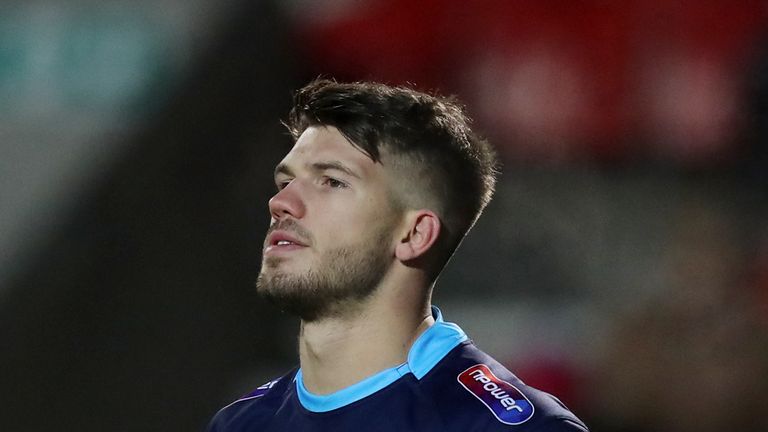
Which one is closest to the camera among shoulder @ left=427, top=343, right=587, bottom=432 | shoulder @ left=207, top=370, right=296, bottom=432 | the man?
shoulder @ left=427, top=343, right=587, bottom=432

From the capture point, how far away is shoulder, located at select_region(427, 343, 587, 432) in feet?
7.37

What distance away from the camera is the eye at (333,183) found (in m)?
2.44

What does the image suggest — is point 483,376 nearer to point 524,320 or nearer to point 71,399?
point 524,320

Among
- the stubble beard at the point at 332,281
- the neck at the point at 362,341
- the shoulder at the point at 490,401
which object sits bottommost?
the shoulder at the point at 490,401

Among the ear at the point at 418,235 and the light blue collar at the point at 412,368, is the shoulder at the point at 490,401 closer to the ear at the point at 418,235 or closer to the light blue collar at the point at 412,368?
the light blue collar at the point at 412,368

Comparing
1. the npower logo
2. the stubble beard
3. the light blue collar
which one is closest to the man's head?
the stubble beard

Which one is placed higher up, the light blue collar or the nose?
the nose

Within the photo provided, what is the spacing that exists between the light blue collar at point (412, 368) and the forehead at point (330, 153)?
1.16 feet

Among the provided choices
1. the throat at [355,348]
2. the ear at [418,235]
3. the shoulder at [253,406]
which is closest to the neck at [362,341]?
the throat at [355,348]

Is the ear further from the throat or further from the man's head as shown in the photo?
the throat

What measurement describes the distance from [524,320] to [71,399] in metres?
2.03

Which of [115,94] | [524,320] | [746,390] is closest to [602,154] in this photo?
[524,320]

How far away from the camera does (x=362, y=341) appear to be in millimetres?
→ 2441

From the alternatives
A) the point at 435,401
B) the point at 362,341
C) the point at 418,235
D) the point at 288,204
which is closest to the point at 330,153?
the point at 288,204
